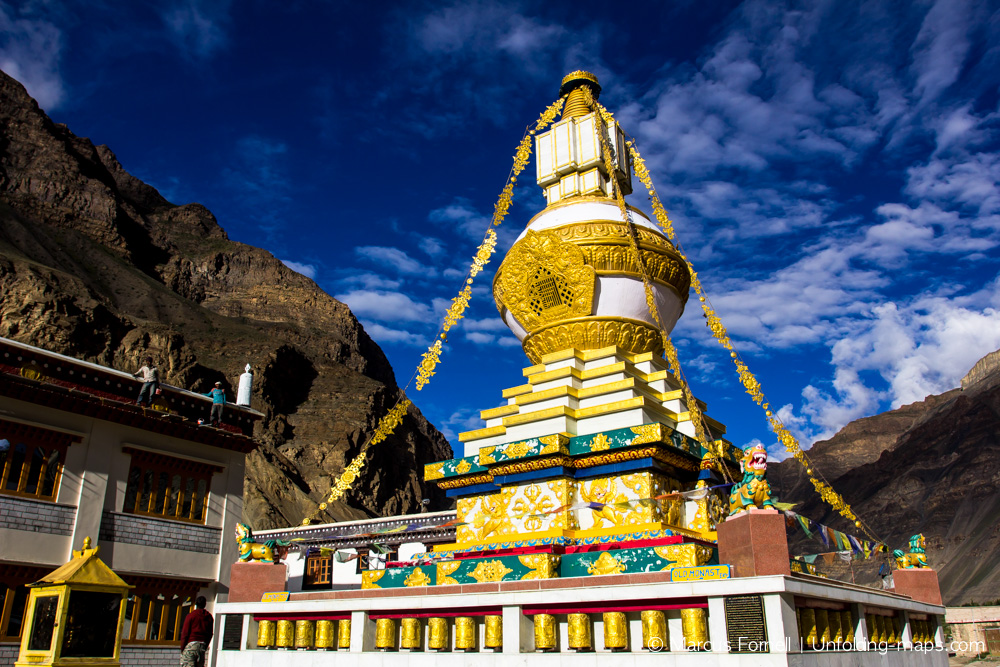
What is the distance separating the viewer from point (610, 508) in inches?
505

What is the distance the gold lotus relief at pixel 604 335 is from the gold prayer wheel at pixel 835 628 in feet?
22.2

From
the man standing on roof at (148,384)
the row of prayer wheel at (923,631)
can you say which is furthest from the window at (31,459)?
the row of prayer wheel at (923,631)

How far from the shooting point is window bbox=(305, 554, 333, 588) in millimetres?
18547

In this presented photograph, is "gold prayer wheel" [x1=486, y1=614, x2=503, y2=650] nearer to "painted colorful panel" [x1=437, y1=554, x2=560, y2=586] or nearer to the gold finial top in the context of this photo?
"painted colorful panel" [x1=437, y1=554, x2=560, y2=586]

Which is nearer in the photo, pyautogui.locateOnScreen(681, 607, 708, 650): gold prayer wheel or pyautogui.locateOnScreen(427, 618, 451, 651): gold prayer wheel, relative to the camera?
pyautogui.locateOnScreen(681, 607, 708, 650): gold prayer wheel

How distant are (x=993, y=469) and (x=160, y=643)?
8462cm

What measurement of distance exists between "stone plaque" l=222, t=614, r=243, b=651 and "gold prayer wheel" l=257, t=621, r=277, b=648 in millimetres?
436

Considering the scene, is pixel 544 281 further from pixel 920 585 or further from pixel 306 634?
pixel 920 585

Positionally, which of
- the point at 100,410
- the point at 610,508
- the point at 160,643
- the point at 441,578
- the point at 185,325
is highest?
the point at 185,325

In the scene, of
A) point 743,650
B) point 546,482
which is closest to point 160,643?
point 546,482

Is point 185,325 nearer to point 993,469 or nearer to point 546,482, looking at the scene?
point 546,482

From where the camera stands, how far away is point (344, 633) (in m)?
12.2

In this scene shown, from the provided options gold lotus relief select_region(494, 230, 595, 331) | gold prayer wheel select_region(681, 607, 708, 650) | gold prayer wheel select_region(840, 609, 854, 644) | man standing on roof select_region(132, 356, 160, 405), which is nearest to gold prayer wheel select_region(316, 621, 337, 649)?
gold prayer wheel select_region(681, 607, 708, 650)

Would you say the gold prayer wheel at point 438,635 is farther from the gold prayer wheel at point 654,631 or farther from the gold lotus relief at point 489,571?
the gold prayer wheel at point 654,631
